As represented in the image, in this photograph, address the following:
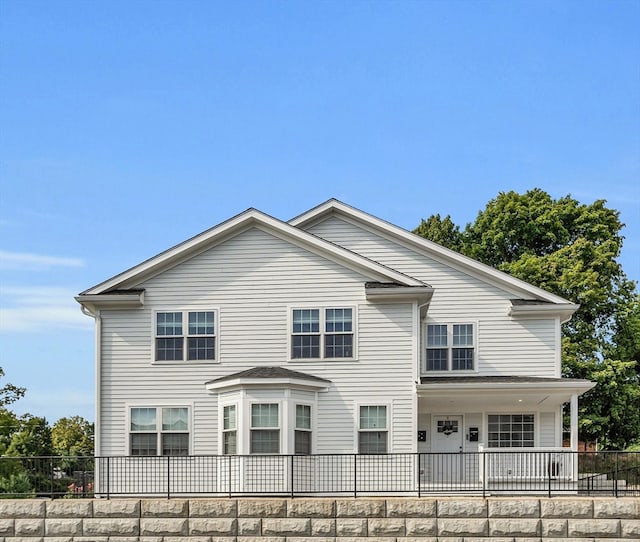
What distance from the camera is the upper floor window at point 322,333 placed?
27.6 meters

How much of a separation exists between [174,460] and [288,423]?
3.29m

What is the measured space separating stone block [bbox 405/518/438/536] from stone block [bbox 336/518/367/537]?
962 mm

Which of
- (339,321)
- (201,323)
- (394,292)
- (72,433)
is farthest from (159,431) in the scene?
(72,433)

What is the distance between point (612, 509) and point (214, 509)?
8694 millimetres

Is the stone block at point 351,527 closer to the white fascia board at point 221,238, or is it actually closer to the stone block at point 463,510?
the stone block at point 463,510

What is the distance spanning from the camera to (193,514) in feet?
76.5

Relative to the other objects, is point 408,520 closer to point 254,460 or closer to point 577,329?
point 254,460

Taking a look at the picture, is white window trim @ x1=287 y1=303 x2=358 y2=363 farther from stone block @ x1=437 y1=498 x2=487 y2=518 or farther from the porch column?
the porch column

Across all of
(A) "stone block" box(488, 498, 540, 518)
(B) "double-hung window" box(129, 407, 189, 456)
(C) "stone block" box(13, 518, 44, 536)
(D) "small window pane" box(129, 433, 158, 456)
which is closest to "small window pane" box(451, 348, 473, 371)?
(B) "double-hung window" box(129, 407, 189, 456)

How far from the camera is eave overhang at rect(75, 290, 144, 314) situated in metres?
27.7

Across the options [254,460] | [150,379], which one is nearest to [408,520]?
[254,460]

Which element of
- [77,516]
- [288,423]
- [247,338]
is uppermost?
[247,338]

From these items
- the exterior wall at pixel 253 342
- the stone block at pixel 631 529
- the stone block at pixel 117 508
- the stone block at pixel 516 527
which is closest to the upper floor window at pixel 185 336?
the exterior wall at pixel 253 342

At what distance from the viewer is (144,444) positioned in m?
27.5
